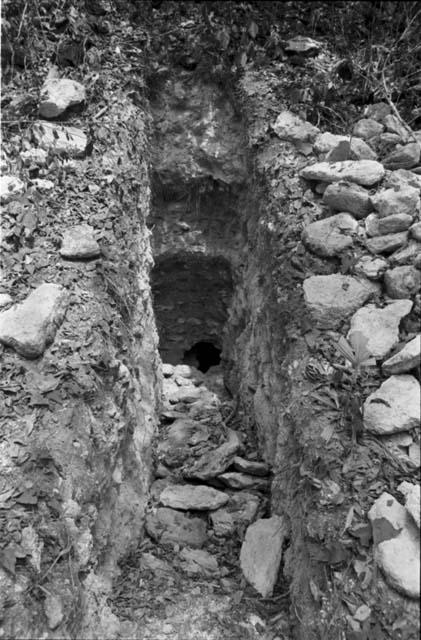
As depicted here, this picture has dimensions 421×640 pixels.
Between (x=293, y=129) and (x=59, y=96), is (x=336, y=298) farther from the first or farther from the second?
(x=59, y=96)

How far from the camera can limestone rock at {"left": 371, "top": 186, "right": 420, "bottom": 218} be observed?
10.2 ft

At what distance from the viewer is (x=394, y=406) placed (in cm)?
230

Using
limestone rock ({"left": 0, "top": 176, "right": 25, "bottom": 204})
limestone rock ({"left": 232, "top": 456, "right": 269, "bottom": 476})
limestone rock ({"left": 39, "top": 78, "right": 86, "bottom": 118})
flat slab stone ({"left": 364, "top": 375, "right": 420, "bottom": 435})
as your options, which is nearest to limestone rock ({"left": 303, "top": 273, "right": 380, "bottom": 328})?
flat slab stone ({"left": 364, "top": 375, "right": 420, "bottom": 435})

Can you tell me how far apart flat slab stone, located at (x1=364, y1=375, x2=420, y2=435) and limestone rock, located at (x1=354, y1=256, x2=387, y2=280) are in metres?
0.79

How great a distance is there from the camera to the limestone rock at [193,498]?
11.2 feet

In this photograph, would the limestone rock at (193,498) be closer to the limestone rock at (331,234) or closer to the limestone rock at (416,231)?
the limestone rock at (331,234)

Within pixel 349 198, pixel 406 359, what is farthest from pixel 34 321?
pixel 349 198

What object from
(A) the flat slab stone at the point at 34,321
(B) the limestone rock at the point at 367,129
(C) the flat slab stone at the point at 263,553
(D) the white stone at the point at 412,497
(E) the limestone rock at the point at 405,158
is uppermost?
(B) the limestone rock at the point at 367,129

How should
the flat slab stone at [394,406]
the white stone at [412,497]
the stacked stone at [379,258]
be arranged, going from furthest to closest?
the flat slab stone at [394,406], the stacked stone at [379,258], the white stone at [412,497]

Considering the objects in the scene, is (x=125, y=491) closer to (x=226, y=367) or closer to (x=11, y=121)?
(x=226, y=367)

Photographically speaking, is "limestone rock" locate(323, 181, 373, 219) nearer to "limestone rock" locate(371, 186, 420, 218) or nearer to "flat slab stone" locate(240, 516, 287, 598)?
"limestone rock" locate(371, 186, 420, 218)

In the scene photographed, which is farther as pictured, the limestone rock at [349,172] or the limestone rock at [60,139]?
the limestone rock at [60,139]

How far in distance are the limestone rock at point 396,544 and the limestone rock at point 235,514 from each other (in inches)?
55.1

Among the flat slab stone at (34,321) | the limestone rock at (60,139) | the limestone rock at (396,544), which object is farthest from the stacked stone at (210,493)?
the limestone rock at (60,139)
